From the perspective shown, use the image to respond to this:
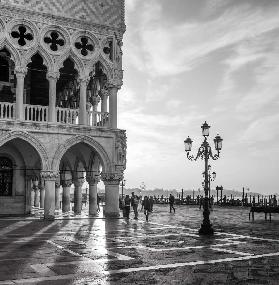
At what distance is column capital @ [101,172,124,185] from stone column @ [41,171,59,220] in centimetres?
258

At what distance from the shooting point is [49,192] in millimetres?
20219

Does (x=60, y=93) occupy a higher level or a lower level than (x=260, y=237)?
higher

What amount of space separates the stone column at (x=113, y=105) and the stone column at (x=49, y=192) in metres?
4.00

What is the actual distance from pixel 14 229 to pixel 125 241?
525 centimetres

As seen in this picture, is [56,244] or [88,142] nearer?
[56,244]

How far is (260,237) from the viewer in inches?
534

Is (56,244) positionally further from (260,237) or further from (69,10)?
(69,10)

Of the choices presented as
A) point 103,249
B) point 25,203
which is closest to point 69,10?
point 25,203

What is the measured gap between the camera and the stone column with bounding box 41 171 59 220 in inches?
792

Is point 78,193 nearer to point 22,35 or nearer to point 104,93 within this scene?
point 104,93

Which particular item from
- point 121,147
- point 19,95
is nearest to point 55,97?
point 19,95

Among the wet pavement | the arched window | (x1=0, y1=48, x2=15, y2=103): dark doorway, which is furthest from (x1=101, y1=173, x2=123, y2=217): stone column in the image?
the wet pavement

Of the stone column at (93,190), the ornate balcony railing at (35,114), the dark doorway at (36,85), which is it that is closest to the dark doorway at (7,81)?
the dark doorway at (36,85)

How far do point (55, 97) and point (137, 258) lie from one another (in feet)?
43.4
